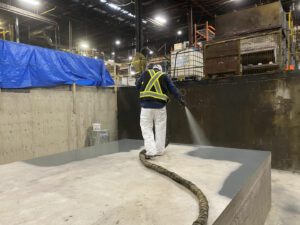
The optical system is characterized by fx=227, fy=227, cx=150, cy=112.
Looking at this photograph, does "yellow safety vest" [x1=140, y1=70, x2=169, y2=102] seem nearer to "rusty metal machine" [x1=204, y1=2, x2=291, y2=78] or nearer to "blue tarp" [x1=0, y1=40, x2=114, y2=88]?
"rusty metal machine" [x1=204, y1=2, x2=291, y2=78]

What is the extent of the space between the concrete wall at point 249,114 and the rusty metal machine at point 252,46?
13.8 inches

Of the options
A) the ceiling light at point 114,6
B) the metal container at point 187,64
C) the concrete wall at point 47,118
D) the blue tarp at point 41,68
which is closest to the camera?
the blue tarp at point 41,68

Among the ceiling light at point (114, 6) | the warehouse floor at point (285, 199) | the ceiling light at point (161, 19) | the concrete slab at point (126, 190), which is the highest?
the ceiling light at point (114, 6)

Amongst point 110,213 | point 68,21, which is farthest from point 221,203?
point 68,21

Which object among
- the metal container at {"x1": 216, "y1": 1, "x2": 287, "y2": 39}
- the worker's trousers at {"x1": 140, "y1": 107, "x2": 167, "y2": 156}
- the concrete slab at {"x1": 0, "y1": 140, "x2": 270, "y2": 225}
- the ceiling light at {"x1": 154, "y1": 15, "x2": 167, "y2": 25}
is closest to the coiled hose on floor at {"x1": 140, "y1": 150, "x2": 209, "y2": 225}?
the concrete slab at {"x1": 0, "y1": 140, "x2": 270, "y2": 225}

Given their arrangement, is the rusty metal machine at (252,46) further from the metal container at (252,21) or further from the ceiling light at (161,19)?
the ceiling light at (161,19)

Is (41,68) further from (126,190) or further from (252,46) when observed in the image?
(252,46)

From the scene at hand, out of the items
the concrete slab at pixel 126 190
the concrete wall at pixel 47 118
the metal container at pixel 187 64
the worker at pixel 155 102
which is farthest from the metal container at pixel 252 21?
the concrete wall at pixel 47 118

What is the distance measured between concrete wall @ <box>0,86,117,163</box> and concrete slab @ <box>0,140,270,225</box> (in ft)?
7.60

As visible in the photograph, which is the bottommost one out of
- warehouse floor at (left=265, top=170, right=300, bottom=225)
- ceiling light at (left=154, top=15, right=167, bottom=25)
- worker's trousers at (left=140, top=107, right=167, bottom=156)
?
warehouse floor at (left=265, top=170, right=300, bottom=225)

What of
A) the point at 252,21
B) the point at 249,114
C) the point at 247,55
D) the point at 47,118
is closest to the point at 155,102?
the point at 249,114

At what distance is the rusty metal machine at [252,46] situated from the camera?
4.52m

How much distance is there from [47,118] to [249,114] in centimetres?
431

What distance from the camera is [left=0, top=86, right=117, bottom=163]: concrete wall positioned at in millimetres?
4441
